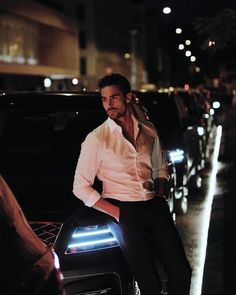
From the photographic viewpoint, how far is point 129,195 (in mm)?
4430

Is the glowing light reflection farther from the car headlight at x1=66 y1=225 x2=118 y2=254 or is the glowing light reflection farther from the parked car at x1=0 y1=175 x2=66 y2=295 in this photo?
the parked car at x1=0 y1=175 x2=66 y2=295

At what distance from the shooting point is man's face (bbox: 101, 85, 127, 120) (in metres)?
4.43

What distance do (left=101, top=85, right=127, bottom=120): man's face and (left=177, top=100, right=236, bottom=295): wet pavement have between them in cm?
225

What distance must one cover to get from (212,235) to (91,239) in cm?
407

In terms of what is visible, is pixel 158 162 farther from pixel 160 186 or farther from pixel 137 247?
pixel 137 247

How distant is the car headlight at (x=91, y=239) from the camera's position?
4.48m

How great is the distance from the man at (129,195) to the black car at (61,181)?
15 cm

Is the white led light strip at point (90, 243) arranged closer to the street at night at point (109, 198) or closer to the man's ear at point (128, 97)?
the street at night at point (109, 198)

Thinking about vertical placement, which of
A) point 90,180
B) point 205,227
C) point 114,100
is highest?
point 114,100

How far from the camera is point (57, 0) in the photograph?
77125 millimetres

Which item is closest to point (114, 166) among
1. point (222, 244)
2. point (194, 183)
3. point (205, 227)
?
point (222, 244)

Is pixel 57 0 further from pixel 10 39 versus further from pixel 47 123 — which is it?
pixel 47 123

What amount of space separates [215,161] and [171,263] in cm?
1344

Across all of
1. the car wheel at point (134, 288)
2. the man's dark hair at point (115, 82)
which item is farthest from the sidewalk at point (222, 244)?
the man's dark hair at point (115, 82)
